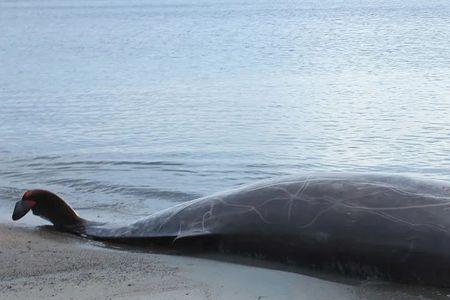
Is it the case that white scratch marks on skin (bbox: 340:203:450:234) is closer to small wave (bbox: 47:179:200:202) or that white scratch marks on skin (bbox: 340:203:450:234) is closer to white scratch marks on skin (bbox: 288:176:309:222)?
white scratch marks on skin (bbox: 288:176:309:222)

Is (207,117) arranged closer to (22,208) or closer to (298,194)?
(22,208)

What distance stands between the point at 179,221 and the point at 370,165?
17.3 feet

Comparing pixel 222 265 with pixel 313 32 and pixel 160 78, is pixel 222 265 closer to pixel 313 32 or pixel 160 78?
pixel 160 78

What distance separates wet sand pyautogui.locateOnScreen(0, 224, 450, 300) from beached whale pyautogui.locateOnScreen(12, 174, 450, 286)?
188 millimetres

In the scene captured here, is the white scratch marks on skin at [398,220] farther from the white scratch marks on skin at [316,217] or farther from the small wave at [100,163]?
the small wave at [100,163]

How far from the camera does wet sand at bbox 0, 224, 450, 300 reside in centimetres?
583

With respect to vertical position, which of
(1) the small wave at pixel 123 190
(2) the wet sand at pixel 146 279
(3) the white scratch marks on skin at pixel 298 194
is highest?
(3) the white scratch marks on skin at pixel 298 194

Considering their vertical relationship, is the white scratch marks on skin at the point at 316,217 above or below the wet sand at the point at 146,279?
above

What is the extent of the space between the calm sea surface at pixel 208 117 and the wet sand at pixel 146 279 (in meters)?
2.17

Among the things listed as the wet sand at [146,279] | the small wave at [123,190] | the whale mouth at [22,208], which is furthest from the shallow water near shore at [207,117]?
the wet sand at [146,279]

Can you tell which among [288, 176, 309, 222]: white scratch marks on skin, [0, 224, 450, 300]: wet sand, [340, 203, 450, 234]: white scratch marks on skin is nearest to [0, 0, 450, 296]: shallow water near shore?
[0, 224, 450, 300]: wet sand

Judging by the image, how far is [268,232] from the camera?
661cm

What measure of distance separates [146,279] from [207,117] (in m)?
11.3

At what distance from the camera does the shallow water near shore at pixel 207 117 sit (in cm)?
1122
